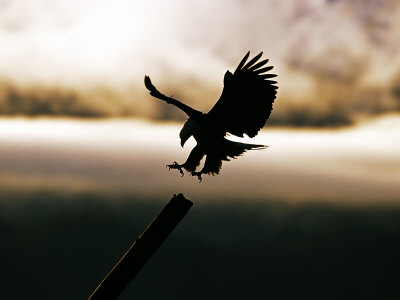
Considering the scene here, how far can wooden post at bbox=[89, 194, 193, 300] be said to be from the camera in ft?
14.8

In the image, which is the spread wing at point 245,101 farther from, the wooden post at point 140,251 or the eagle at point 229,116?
the wooden post at point 140,251

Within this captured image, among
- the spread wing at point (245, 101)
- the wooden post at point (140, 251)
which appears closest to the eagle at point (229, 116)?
the spread wing at point (245, 101)

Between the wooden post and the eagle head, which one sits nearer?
the wooden post

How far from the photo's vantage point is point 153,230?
15.1ft

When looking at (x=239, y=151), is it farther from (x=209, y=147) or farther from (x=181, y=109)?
(x=181, y=109)

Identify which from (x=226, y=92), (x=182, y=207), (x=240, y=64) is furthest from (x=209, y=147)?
(x=182, y=207)

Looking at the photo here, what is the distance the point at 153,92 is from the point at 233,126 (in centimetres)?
153

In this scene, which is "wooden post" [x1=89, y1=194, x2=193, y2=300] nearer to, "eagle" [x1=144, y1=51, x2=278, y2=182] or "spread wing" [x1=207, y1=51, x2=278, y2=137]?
"eagle" [x1=144, y1=51, x2=278, y2=182]

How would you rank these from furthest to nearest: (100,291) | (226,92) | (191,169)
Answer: (226,92), (191,169), (100,291)

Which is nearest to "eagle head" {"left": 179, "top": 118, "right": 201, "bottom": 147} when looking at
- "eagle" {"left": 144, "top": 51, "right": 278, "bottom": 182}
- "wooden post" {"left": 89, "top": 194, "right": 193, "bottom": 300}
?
"eagle" {"left": 144, "top": 51, "right": 278, "bottom": 182}

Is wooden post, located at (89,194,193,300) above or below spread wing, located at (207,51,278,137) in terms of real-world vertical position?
below

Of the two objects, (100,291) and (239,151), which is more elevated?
(239,151)

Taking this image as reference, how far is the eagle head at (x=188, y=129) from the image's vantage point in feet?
25.4

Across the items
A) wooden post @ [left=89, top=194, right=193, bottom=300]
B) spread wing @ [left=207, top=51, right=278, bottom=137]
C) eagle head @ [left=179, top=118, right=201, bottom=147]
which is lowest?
wooden post @ [left=89, top=194, right=193, bottom=300]
